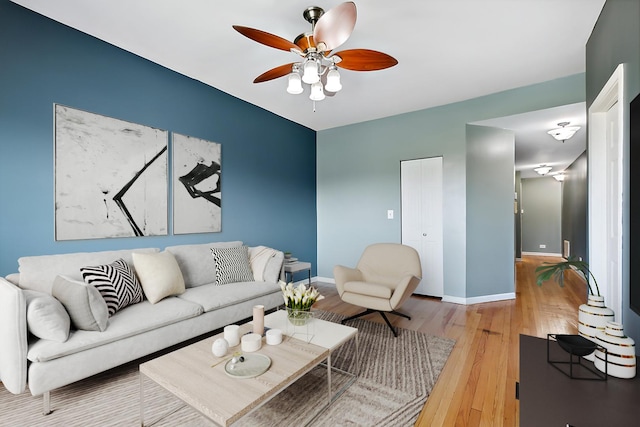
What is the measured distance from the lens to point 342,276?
314 centimetres

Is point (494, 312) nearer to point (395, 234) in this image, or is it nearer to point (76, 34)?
point (395, 234)

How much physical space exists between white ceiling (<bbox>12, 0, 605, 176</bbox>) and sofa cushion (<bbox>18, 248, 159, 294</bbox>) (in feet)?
6.25

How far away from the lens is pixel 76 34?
2.46 meters

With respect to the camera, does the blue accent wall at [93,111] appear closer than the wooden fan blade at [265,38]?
No

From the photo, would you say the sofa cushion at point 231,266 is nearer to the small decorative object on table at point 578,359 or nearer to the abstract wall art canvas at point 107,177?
the abstract wall art canvas at point 107,177

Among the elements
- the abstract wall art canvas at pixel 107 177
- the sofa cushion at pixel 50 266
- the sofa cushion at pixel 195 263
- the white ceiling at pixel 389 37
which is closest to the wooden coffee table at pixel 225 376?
the sofa cushion at pixel 50 266

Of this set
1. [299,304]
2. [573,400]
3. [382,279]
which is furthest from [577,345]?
[382,279]

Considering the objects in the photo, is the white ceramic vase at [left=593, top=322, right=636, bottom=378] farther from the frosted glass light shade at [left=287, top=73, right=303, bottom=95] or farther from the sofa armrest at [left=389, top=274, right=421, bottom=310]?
the frosted glass light shade at [left=287, top=73, right=303, bottom=95]

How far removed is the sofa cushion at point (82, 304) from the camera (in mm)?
1862

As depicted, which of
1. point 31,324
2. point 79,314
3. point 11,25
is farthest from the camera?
point 11,25

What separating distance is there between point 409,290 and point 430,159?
2.20 meters

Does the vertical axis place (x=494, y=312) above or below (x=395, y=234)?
below

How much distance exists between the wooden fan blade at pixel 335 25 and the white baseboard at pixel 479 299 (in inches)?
139

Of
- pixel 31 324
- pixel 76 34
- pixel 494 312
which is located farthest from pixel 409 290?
pixel 76 34
